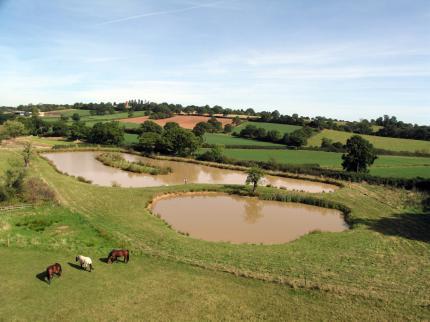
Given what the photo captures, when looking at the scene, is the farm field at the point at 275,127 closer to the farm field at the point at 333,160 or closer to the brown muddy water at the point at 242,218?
the farm field at the point at 333,160

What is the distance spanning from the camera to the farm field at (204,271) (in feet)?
48.6

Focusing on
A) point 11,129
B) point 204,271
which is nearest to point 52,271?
point 204,271

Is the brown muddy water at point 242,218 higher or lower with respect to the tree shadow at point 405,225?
lower

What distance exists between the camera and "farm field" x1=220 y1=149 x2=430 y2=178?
183 feet

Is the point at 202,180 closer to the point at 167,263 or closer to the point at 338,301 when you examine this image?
the point at 167,263

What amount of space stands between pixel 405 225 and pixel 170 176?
32708 millimetres

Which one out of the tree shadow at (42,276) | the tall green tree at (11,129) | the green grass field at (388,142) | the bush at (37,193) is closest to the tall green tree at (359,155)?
the green grass field at (388,142)

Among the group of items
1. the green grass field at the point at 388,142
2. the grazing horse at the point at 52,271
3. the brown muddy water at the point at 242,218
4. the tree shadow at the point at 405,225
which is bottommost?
the brown muddy water at the point at 242,218

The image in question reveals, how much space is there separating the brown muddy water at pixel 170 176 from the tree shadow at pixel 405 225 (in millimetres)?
14497

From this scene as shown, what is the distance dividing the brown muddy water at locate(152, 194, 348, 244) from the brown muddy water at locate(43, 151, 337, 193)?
9.24 m

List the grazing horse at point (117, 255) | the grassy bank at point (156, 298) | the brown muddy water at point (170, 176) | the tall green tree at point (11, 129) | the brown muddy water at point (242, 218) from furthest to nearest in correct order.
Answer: the tall green tree at point (11, 129) → the brown muddy water at point (170, 176) → the brown muddy water at point (242, 218) → the grazing horse at point (117, 255) → the grassy bank at point (156, 298)

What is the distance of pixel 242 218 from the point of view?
3172cm

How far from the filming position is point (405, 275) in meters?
18.9

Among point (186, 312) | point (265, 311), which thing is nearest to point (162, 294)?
point (186, 312)
